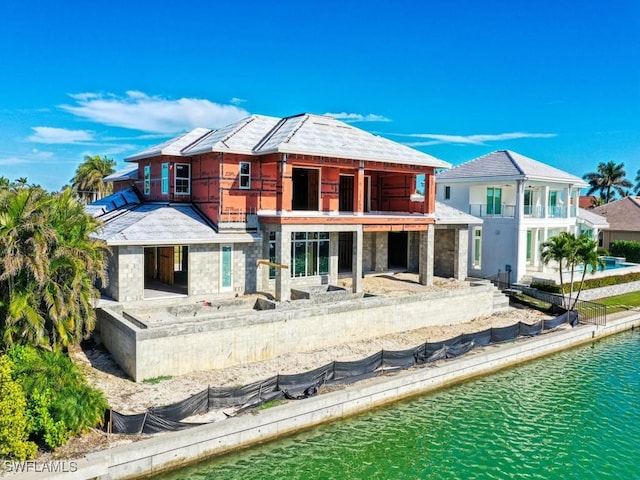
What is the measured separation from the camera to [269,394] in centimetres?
1509

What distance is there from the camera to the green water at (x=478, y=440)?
13.5 metres

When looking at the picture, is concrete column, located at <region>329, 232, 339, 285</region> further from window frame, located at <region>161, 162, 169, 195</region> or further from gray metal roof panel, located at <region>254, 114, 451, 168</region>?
window frame, located at <region>161, 162, 169, 195</region>

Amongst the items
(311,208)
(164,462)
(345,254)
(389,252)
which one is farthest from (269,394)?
(389,252)

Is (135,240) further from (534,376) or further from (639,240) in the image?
(639,240)

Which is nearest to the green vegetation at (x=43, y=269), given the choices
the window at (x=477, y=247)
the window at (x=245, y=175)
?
the window at (x=245, y=175)

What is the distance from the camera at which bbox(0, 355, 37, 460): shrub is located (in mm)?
11406

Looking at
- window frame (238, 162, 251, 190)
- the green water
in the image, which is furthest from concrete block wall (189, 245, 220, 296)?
the green water

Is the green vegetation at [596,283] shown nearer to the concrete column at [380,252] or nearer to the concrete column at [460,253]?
the concrete column at [460,253]

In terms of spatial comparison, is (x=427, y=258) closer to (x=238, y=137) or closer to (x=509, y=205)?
(x=509, y=205)

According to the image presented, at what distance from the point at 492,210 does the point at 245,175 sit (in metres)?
18.4

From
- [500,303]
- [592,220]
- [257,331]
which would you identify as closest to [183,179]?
[257,331]

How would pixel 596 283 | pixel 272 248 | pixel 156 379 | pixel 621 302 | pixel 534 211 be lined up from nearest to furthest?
1. pixel 156 379
2. pixel 272 248
3. pixel 621 302
4. pixel 596 283
5. pixel 534 211

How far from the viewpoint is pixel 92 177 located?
196 feet

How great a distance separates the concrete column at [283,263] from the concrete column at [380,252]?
28.1ft
